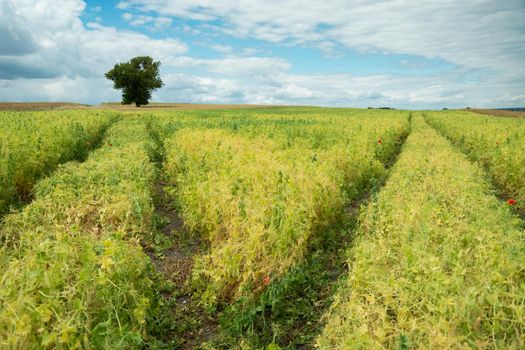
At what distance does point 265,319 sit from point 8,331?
2656 mm

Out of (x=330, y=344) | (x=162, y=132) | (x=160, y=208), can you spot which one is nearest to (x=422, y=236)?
(x=330, y=344)

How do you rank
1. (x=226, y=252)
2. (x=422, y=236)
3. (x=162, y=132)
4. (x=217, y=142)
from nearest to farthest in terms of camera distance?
1. (x=422, y=236)
2. (x=226, y=252)
3. (x=217, y=142)
4. (x=162, y=132)

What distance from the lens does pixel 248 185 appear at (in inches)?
272

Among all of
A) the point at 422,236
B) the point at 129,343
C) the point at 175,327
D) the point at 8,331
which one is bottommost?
the point at 175,327

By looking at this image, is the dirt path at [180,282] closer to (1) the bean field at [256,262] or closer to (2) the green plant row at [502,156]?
(1) the bean field at [256,262]

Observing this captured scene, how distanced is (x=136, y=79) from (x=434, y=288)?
74812mm

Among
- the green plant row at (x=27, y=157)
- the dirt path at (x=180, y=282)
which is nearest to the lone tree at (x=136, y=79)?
the green plant row at (x=27, y=157)

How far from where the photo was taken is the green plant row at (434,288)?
312cm

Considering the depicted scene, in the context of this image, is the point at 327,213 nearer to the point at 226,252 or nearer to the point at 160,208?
the point at 226,252

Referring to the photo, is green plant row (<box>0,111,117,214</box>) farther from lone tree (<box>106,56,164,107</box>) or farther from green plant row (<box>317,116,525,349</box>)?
lone tree (<box>106,56,164,107</box>)

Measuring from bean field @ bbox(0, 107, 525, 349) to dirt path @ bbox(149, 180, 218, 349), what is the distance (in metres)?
0.02

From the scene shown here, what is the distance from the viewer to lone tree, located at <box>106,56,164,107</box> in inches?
2830

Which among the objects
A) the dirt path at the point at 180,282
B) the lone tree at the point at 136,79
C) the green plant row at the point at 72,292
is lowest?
the dirt path at the point at 180,282

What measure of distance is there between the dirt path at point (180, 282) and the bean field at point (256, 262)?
0.08 feet
